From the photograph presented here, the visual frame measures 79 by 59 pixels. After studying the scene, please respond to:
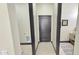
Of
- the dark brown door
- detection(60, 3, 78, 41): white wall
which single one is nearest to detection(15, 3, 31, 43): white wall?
the dark brown door

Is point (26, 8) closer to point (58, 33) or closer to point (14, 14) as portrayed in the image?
point (14, 14)

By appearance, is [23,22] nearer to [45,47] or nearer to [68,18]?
[45,47]

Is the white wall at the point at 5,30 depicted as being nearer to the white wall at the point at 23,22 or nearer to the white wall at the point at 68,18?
the white wall at the point at 23,22

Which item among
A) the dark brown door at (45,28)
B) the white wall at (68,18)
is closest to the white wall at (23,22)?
the dark brown door at (45,28)

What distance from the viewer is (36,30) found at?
1.68 meters

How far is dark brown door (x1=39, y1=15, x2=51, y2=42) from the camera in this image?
5.38ft

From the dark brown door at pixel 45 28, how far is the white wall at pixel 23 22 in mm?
210

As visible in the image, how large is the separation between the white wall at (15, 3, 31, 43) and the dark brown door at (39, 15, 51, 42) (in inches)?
8.3

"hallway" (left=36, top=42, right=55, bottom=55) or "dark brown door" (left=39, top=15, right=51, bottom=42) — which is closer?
"dark brown door" (left=39, top=15, right=51, bottom=42)

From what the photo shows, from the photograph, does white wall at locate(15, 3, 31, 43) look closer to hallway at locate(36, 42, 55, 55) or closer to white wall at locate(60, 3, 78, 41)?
hallway at locate(36, 42, 55, 55)

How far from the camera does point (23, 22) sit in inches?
65.8

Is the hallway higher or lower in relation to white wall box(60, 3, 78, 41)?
lower

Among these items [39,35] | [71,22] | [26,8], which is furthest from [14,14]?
[71,22]

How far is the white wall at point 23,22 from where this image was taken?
1598 mm
